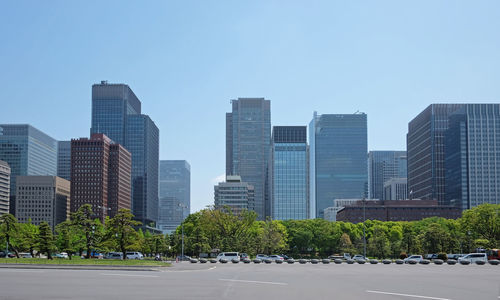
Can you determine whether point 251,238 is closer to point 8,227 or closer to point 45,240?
point 45,240

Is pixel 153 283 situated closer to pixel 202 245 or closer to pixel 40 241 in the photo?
pixel 40 241

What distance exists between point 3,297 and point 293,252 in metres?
124

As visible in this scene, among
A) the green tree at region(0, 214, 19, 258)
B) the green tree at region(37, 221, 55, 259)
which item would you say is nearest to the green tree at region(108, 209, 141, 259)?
the green tree at region(37, 221, 55, 259)

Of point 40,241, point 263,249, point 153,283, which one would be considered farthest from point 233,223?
point 153,283

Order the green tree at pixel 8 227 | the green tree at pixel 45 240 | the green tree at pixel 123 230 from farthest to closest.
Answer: the green tree at pixel 8 227 → the green tree at pixel 123 230 → the green tree at pixel 45 240

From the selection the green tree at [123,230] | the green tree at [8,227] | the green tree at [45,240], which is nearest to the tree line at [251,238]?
the green tree at [8,227]

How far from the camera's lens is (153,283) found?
116 feet

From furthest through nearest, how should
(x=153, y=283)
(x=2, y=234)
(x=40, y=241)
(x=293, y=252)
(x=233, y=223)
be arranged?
(x=293, y=252) < (x=233, y=223) < (x=2, y=234) < (x=40, y=241) < (x=153, y=283)

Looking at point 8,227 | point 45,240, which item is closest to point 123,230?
point 45,240

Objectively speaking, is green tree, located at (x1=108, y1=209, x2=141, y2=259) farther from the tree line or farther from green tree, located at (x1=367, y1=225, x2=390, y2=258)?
green tree, located at (x1=367, y1=225, x2=390, y2=258)

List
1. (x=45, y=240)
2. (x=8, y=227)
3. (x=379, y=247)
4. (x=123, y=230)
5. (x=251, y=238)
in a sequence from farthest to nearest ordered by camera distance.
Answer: (x=379, y=247) → (x=251, y=238) → (x=8, y=227) → (x=123, y=230) → (x=45, y=240)

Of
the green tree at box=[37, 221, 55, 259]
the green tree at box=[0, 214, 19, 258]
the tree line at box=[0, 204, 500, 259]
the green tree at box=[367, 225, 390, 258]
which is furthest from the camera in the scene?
the green tree at box=[367, 225, 390, 258]

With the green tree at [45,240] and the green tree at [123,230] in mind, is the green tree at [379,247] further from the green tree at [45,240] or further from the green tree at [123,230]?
the green tree at [45,240]

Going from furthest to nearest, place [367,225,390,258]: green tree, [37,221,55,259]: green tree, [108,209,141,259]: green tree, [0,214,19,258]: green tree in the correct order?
[367,225,390,258]: green tree, [0,214,19,258]: green tree, [108,209,141,259]: green tree, [37,221,55,259]: green tree
